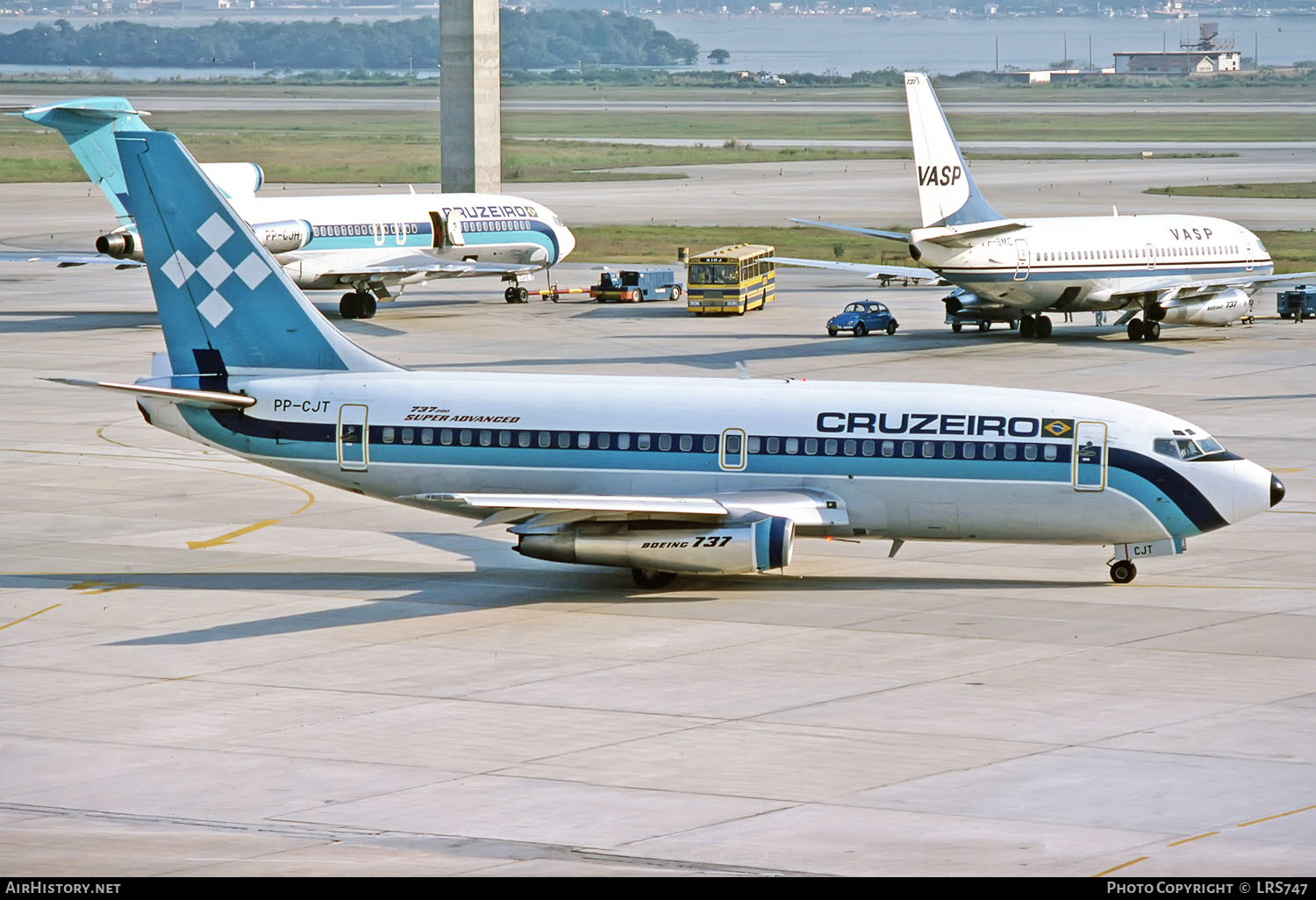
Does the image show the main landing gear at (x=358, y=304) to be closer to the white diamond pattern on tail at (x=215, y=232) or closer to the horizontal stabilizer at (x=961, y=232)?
the horizontal stabilizer at (x=961, y=232)

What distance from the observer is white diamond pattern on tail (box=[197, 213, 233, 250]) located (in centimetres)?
3894

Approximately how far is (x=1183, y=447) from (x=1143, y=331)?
42.1m

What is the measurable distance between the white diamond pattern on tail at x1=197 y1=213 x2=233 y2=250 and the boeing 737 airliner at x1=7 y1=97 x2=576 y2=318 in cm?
4102

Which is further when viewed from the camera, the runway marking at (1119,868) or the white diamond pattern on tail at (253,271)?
the white diamond pattern on tail at (253,271)

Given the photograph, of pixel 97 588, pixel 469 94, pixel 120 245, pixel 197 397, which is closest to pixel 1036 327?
pixel 120 245

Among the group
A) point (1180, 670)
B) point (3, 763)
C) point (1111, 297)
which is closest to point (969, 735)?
point (1180, 670)

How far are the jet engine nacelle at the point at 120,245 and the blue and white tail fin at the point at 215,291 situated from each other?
41431 millimetres

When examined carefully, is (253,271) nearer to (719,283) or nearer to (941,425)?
(941,425)

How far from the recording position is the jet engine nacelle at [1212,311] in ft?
253

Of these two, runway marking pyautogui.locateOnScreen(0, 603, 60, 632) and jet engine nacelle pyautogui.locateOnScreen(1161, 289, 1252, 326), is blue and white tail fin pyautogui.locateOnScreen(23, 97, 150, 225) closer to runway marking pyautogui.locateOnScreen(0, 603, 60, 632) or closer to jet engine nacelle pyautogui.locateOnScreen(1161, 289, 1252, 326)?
jet engine nacelle pyautogui.locateOnScreen(1161, 289, 1252, 326)

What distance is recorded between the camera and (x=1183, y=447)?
1447 inches

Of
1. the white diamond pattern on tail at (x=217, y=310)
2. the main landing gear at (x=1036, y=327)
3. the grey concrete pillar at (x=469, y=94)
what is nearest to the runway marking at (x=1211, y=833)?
the white diamond pattern on tail at (x=217, y=310)

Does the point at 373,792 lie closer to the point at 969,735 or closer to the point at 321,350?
the point at 969,735

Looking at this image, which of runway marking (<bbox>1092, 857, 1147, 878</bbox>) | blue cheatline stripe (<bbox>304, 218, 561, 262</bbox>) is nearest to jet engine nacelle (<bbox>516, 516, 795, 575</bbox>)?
runway marking (<bbox>1092, 857, 1147, 878</bbox>)
